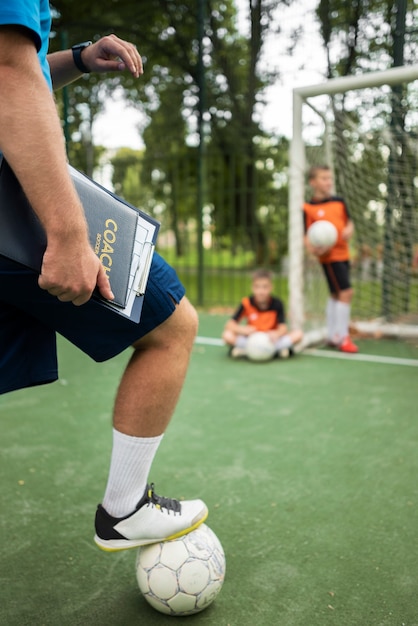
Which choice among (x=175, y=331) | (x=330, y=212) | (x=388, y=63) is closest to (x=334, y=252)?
(x=330, y=212)

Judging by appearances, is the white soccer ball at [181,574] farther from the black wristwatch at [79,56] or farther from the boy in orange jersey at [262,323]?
the boy in orange jersey at [262,323]

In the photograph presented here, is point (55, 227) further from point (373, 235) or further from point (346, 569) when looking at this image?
point (373, 235)

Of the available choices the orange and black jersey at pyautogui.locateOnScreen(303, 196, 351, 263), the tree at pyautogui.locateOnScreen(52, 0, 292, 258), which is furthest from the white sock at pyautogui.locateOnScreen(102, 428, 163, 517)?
the tree at pyautogui.locateOnScreen(52, 0, 292, 258)

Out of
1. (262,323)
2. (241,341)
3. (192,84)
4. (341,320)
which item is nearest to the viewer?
(241,341)

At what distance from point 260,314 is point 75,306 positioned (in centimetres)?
432

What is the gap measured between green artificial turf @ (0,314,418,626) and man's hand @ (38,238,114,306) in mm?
1025

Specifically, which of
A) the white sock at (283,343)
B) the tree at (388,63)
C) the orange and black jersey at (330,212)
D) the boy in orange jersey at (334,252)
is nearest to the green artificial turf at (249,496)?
the white sock at (283,343)

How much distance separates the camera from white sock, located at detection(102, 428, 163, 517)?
159 cm

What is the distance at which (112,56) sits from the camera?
1730 mm

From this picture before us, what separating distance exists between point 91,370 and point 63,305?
344 cm

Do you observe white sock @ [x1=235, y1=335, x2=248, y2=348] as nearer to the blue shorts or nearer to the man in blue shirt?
the man in blue shirt

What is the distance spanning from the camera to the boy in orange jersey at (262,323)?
528 cm

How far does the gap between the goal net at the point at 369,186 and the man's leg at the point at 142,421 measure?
12.7 ft

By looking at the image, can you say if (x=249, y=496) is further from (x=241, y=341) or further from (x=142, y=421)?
(x=241, y=341)
